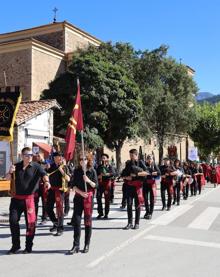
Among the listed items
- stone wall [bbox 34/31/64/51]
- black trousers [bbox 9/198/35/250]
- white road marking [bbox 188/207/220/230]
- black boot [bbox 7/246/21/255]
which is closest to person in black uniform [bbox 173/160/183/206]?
white road marking [bbox 188/207/220/230]

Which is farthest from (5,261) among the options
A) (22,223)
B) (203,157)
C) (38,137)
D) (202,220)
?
(203,157)

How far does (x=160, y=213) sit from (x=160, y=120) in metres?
29.5

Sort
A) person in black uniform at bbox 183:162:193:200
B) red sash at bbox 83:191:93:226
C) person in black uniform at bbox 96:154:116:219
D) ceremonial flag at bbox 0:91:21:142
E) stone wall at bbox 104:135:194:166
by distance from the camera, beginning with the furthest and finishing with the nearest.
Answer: stone wall at bbox 104:135:194:166 < person in black uniform at bbox 183:162:193:200 < person in black uniform at bbox 96:154:116:219 < ceremonial flag at bbox 0:91:21:142 < red sash at bbox 83:191:93:226

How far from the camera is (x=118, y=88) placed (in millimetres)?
31016

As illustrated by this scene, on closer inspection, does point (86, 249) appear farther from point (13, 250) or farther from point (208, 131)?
point (208, 131)

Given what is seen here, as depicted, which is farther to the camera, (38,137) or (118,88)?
(118,88)

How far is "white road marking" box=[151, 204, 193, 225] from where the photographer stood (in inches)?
482

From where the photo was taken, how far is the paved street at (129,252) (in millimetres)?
6805

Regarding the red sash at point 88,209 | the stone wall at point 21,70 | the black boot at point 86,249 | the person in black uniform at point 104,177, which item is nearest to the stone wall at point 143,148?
the stone wall at point 21,70

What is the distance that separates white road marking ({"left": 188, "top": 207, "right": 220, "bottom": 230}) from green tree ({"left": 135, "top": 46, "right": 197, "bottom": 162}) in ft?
72.0

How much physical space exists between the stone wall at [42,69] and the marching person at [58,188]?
94.6 ft

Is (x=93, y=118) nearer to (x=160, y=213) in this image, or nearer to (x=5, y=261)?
(x=160, y=213)

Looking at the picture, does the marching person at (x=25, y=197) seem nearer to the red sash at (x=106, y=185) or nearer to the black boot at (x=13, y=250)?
the black boot at (x=13, y=250)

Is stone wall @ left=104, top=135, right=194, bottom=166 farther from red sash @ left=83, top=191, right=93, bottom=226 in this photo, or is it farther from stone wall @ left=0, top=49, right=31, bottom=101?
red sash @ left=83, top=191, right=93, bottom=226
